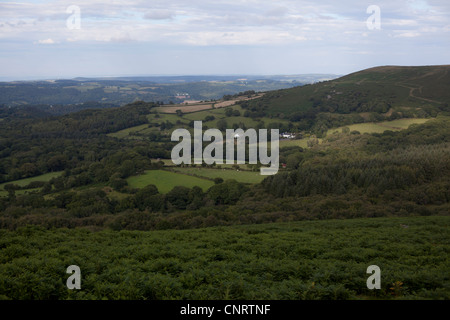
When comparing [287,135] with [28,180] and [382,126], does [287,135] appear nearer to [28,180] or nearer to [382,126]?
[382,126]

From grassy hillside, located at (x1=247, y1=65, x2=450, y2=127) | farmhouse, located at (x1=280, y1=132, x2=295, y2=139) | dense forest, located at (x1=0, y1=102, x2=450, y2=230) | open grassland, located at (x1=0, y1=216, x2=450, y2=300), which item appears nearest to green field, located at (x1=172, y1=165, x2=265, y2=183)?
dense forest, located at (x1=0, y1=102, x2=450, y2=230)

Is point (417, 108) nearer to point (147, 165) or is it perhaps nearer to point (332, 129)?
point (332, 129)

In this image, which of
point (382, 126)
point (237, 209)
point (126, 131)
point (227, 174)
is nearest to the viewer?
point (237, 209)

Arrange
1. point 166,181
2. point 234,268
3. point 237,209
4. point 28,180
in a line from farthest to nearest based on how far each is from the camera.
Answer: point 28,180 < point 166,181 < point 237,209 < point 234,268

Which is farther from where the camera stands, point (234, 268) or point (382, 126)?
point (382, 126)

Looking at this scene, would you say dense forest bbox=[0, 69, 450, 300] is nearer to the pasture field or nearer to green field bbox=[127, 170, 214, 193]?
green field bbox=[127, 170, 214, 193]

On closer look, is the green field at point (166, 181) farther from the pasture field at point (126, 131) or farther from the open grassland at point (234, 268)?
the pasture field at point (126, 131)

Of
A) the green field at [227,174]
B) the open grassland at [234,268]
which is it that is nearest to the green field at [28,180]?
the green field at [227,174]

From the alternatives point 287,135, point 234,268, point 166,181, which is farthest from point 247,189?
point 287,135
